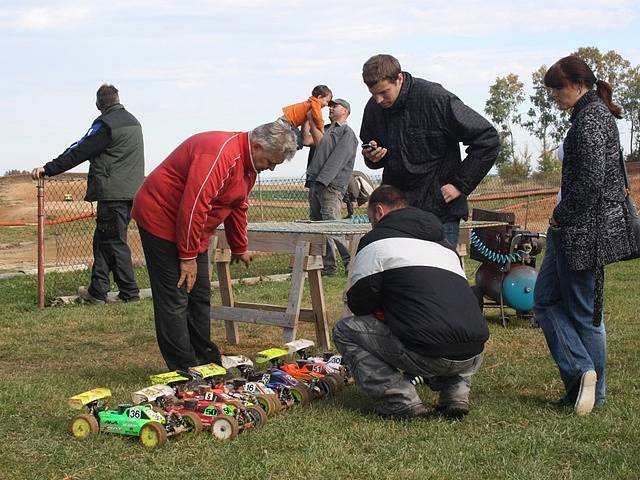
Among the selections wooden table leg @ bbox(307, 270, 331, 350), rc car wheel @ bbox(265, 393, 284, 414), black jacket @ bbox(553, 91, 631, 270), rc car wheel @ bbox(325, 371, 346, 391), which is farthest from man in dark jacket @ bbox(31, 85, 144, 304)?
black jacket @ bbox(553, 91, 631, 270)

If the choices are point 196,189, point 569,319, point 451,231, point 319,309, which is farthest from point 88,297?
point 569,319

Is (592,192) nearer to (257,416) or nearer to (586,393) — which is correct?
(586,393)

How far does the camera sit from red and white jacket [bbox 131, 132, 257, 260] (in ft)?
18.5

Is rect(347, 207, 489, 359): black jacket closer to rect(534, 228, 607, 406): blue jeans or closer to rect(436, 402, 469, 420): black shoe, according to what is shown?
rect(436, 402, 469, 420): black shoe

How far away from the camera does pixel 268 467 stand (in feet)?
14.6

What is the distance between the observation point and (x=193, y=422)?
196 inches

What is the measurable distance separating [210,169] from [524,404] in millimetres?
2208

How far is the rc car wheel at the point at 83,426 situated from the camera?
16.2 feet

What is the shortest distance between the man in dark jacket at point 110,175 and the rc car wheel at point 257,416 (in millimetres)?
5521

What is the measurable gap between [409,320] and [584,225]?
105 cm

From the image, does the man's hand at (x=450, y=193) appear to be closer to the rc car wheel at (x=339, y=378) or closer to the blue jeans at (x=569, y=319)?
the blue jeans at (x=569, y=319)

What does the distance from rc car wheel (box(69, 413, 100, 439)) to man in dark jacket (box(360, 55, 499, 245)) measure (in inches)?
88.7

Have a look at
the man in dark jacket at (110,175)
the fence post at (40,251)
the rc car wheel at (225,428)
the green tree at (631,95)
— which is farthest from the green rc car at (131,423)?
the green tree at (631,95)

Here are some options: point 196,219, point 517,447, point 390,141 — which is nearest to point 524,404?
point 517,447
